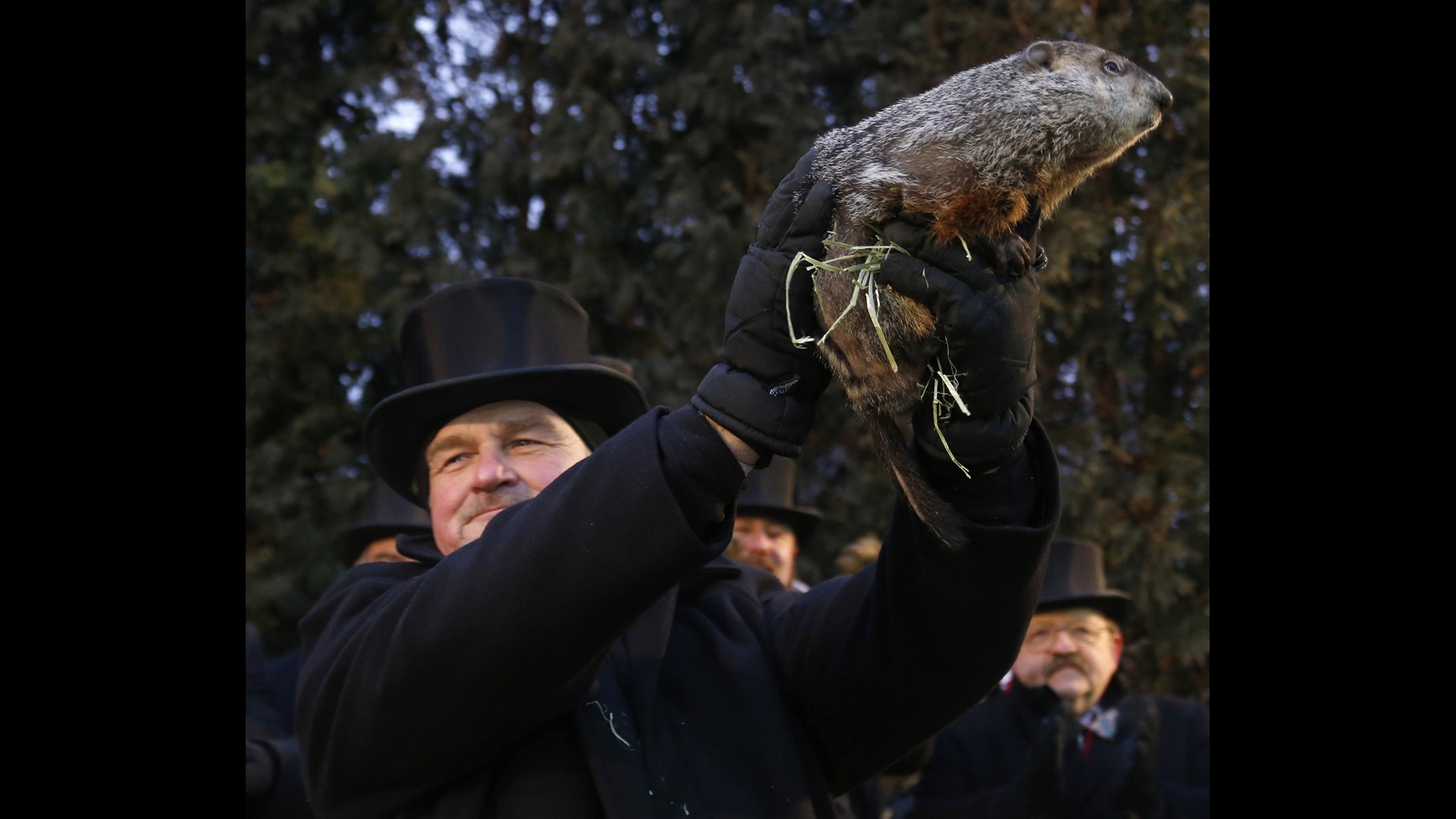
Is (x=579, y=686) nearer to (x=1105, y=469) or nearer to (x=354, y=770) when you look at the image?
(x=354, y=770)

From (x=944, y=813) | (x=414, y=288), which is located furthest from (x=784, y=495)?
(x=414, y=288)

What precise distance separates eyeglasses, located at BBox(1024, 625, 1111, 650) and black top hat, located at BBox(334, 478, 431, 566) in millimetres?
2786

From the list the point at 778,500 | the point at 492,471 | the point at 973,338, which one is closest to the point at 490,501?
the point at 492,471

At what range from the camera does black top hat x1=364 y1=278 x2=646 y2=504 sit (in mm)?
2793

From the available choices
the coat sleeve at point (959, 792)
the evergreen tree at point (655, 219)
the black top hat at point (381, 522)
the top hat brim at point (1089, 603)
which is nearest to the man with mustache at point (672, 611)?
the coat sleeve at point (959, 792)

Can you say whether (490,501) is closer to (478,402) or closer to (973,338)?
(478,402)

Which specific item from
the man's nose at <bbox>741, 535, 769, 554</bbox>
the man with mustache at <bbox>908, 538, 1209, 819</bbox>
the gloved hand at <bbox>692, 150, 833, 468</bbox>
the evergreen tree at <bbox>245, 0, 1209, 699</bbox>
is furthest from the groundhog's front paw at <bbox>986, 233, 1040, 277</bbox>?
the evergreen tree at <bbox>245, 0, 1209, 699</bbox>

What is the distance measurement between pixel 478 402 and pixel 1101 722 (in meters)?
3.55

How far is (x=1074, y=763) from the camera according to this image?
16.7 feet

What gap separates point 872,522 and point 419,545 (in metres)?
5.32

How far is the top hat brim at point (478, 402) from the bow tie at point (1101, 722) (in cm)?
310

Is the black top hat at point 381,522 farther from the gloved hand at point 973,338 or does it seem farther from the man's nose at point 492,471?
the gloved hand at point 973,338

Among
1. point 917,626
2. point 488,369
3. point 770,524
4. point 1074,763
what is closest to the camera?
point 917,626

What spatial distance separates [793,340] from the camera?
1.96 meters
